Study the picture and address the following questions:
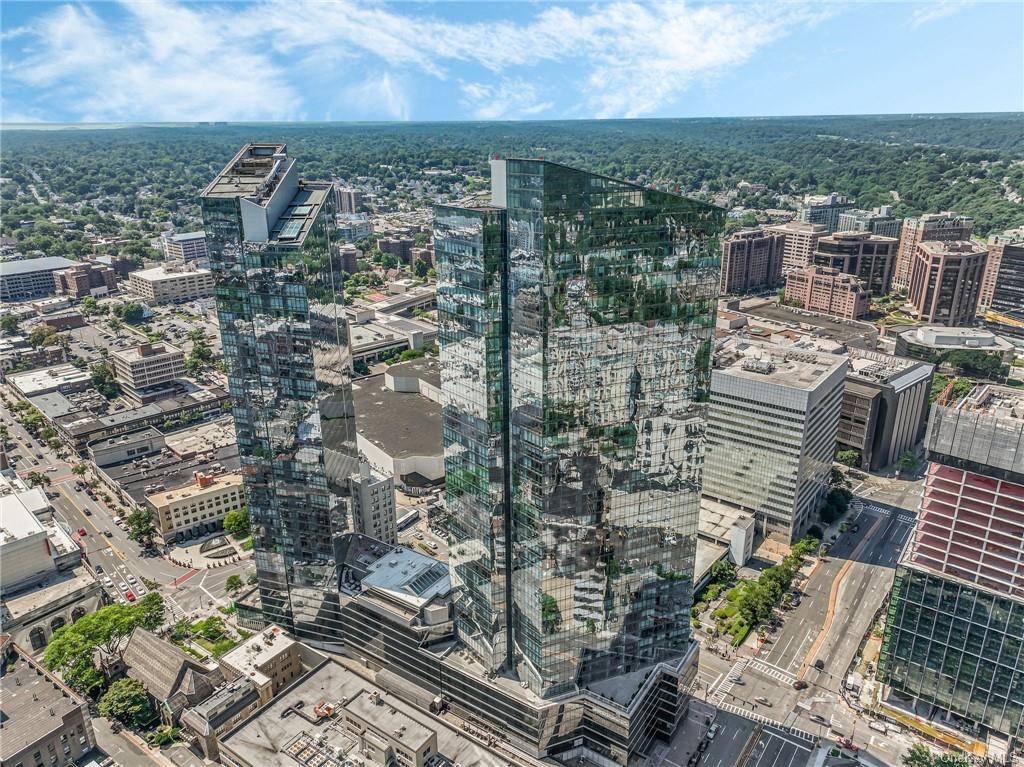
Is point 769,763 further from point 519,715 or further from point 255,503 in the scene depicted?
point 255,503

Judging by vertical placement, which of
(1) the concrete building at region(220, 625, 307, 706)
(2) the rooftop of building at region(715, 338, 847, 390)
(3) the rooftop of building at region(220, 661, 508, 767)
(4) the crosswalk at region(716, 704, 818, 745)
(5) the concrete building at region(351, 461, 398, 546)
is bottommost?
(4) the crosswalk at region(716, 704, 818, 745)

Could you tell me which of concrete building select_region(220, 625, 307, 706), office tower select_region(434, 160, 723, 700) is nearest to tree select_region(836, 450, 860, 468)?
office tower select_region(434, 160, 723, 700)

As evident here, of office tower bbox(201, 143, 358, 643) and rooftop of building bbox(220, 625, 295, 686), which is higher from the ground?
office tower bbox(201, 143, 358, 643)

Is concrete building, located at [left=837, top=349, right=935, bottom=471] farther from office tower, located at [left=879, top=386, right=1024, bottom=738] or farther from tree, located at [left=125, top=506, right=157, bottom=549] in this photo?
tree, located at [left=125, top=506, right=157, bottom=549]

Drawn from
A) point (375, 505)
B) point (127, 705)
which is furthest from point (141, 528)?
point (375, 505)

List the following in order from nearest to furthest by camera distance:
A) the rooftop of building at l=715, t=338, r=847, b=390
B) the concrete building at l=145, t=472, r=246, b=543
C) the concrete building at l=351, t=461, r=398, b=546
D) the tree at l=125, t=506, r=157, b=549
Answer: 1. the concrete building at l=351, t=461, r=398, b=546
2. the rooftop of building at l=715, t=338, r=847, b=390
3. the tree at l=125, t=506, r=157, b=549
4. the concrete building at l=145, t=472, r=246, b=543

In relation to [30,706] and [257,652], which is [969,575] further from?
[30,706]

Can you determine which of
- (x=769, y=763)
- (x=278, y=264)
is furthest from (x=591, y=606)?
(x=278, y=264)
